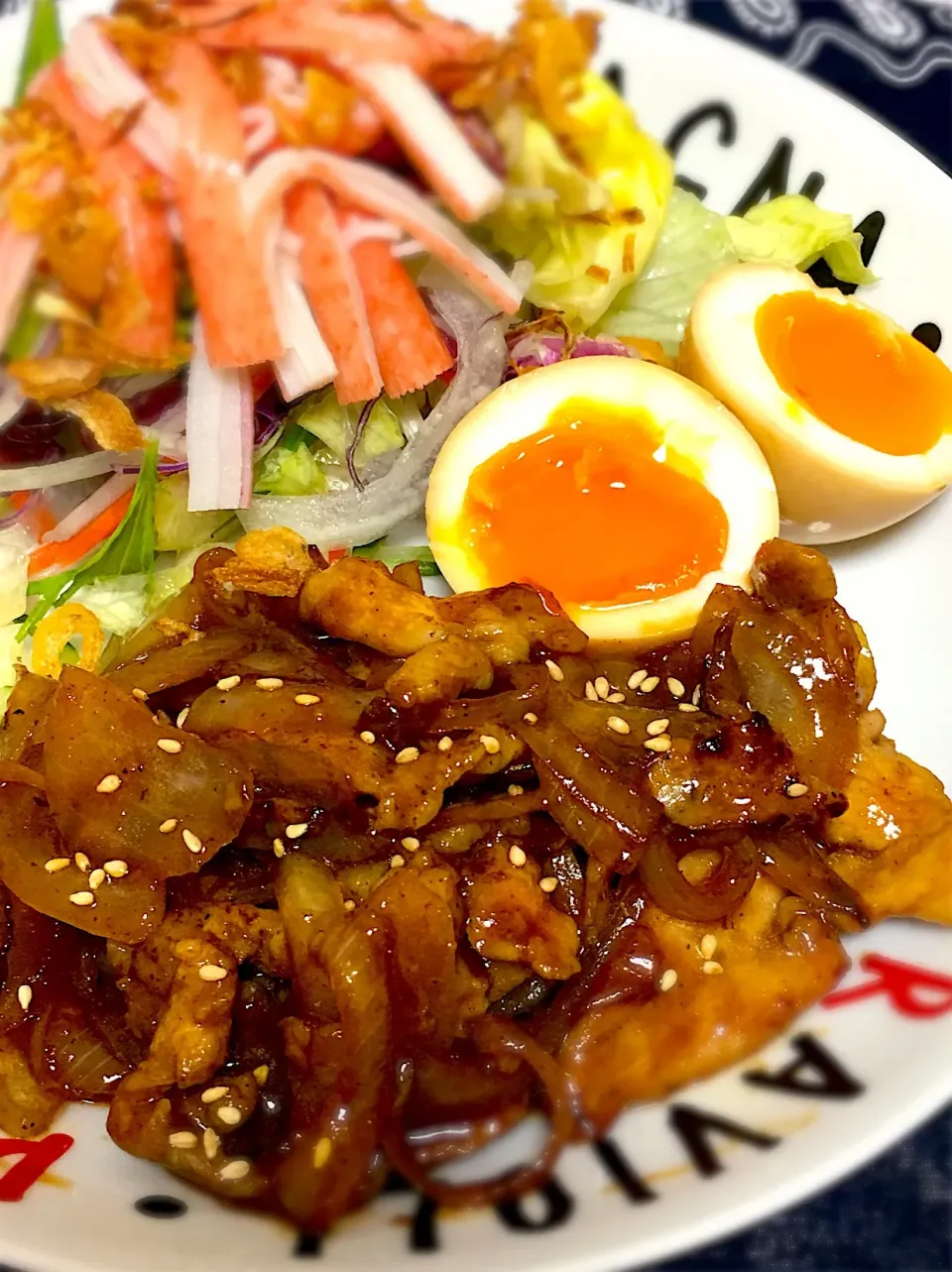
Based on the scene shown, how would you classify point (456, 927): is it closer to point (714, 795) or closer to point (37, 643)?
point (714, 795)

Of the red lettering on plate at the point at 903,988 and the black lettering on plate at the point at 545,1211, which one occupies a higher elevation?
the red lettering on plate at the point at 903,988

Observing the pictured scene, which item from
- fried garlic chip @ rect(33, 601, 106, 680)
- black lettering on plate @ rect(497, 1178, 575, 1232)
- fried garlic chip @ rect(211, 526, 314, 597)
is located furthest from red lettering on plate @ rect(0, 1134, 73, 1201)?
fried garlic chip @ rect(211, 526, 314, 597)

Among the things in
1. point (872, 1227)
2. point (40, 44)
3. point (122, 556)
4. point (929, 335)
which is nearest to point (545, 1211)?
point (872, 1227)

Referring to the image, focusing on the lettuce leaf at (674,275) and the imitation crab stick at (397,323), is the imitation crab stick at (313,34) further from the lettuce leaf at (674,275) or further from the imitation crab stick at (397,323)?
the lettuce leaf at (674,275)

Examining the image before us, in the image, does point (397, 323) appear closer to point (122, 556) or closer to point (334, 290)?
point (334, 290)

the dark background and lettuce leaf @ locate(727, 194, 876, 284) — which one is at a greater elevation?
lettuce leaf @ locate(727, 194, 876, 284)

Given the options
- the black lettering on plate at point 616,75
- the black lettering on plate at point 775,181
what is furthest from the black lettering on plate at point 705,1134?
the black lettering on plate at point 616,75

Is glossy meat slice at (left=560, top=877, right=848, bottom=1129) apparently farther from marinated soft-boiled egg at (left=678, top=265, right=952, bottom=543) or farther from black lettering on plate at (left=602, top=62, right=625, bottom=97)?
black lettering on plate at (left=602, top=62, right=625, bottom=97)
